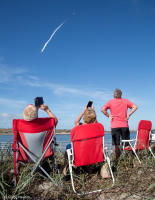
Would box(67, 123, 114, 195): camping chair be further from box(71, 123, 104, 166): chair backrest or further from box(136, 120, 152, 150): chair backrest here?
box(136, 120, 152, 150): chair backrest

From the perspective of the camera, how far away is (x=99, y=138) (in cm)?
368

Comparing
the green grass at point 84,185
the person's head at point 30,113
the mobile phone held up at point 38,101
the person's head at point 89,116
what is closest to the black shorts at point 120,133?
the green grass at point 84,185

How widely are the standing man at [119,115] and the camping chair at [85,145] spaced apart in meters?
1.70

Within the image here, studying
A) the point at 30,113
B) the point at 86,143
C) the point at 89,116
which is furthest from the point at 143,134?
the point at 30,113

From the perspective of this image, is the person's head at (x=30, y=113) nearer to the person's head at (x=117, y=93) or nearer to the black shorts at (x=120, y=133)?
the black shorts at (x=120, y=133)

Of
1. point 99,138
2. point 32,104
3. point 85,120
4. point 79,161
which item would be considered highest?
point 32,104

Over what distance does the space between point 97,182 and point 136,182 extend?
2.12 feet

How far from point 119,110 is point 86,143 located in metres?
1.99

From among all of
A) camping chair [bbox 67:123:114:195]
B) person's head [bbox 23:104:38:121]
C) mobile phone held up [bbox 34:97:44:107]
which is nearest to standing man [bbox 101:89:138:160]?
camping chair [bbox 67:123:114:195]

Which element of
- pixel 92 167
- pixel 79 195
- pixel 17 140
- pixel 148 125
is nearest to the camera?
pixel 79 195

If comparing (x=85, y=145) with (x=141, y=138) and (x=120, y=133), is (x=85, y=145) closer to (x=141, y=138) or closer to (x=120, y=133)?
(x=141, y=138)

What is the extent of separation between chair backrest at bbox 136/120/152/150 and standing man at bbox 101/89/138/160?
45cm

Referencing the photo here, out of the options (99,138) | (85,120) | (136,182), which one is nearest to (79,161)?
(99,138)

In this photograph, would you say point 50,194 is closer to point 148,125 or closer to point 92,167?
point 92,167
